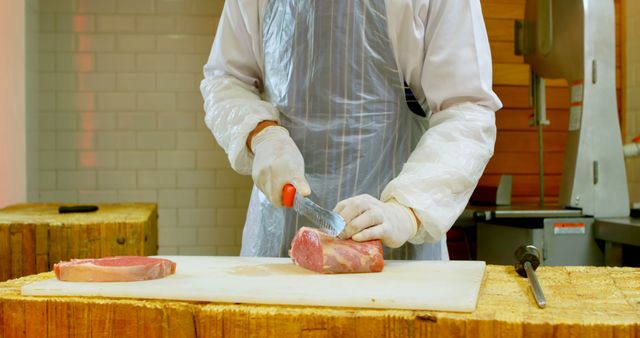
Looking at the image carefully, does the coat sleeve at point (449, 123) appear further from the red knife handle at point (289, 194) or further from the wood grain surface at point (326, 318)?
the wood grain surface at point (326, 318)

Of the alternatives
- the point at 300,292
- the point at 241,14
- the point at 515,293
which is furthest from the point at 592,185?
the point at 300,292

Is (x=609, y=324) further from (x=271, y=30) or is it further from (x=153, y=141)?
(x=153, y=141)

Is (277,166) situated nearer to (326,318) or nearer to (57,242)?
(326,318)

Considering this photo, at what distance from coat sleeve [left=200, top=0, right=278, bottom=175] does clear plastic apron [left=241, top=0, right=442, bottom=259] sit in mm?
123

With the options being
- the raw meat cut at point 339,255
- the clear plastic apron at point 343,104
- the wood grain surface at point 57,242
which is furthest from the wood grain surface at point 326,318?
the wood grain surface at point 57,242

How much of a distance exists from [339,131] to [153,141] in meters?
3.39

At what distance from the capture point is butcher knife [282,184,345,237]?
1689 millimetres

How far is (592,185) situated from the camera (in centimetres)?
338

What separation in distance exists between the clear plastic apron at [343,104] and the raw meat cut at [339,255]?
0.39m

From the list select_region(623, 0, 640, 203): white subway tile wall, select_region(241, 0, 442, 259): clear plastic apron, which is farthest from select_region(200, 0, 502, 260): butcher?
select_region(623, 0, 640, 203): white subway tile wall

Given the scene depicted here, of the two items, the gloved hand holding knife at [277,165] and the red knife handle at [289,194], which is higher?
the gloved hand holding knife at [277,165]

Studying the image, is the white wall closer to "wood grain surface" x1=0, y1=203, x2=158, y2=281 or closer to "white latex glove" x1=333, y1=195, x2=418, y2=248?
"wood grain surface" x1=0, y1=203, x2=158, y2=281

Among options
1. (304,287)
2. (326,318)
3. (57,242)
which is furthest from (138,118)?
(326,318)

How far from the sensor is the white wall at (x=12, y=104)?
12.7 feet
